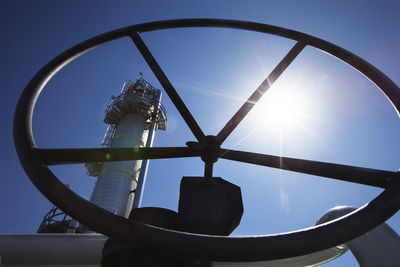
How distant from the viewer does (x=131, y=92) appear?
485 inches

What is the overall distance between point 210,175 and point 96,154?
37 cm

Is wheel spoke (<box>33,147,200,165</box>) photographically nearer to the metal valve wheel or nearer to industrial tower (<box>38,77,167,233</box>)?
the metal valve wheel

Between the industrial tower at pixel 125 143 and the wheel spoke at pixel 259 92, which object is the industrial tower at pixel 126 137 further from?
the wheel spoke at pixel 259 92

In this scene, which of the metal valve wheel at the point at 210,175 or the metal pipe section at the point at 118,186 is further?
the metal pipe section at the point at 118,186

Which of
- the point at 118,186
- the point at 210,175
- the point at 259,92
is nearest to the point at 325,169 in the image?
the point at 210,175

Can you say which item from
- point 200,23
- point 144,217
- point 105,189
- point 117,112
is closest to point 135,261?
point 144,217

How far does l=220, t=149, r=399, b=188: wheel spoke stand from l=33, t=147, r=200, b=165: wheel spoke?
212mm

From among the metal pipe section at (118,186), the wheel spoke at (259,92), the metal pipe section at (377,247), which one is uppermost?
the metal pipe section at (118,186)

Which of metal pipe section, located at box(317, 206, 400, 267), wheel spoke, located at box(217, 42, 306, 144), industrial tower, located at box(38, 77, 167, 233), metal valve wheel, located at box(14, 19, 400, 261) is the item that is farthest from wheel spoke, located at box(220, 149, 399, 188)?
industrial tower, located at box(38, 77, 167, 233)

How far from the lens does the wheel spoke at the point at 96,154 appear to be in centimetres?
75

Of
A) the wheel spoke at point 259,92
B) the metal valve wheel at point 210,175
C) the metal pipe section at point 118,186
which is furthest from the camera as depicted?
the metal pipe section at point 118,186

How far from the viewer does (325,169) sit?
0.79 m

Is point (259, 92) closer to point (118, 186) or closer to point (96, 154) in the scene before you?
point (96, 154)

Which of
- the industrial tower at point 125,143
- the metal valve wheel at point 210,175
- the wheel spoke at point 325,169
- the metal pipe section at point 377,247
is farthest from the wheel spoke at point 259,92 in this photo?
the industrial tower at point 125,143
